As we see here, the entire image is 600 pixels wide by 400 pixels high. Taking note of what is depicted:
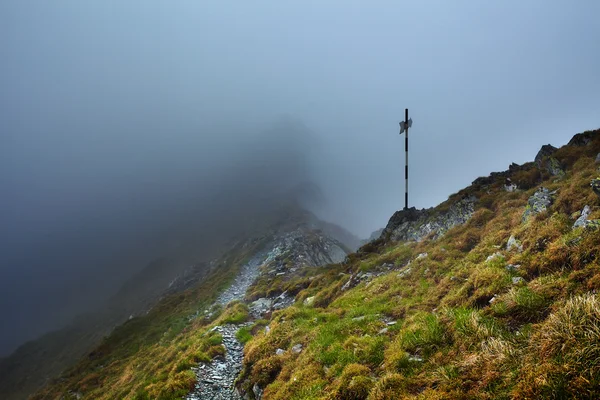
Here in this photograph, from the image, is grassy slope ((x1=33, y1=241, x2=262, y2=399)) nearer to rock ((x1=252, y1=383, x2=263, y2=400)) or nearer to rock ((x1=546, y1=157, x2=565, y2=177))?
rock ((x1=252, y1=383, x2=263, y2=400))

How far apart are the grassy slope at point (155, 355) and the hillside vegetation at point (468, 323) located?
0.64 feet

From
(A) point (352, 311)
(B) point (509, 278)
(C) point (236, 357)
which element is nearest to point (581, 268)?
(B) point (509, 278)

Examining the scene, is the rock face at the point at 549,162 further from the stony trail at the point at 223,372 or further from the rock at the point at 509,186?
the stony trail at the point at 223,372

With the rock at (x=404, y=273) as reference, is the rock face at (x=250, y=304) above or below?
below

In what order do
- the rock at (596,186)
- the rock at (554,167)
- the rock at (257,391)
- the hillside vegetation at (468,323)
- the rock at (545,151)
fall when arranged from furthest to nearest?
the rock at (545,151) < the rock at (554,167) < the rock at (257,391) < the rock at (596,186) < the hillside vegetation at (468,323)

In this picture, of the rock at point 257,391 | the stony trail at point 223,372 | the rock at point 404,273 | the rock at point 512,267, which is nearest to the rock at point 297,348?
the rock at point 257,391

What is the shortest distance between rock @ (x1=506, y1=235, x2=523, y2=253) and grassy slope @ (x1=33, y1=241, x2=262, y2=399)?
16.7 meters

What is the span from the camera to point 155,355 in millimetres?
25297

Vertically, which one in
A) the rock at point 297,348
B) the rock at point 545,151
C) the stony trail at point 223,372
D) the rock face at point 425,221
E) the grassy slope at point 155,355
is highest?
the rock at point 545,151

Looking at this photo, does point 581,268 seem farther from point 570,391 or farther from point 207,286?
point 207,286

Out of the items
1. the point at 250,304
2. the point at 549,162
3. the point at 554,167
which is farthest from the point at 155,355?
the point at 549,162

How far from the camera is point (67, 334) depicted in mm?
127688

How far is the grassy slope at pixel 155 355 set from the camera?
52.6ft

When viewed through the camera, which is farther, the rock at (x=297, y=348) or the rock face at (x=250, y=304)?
the rock face at (x=250, y=304)
